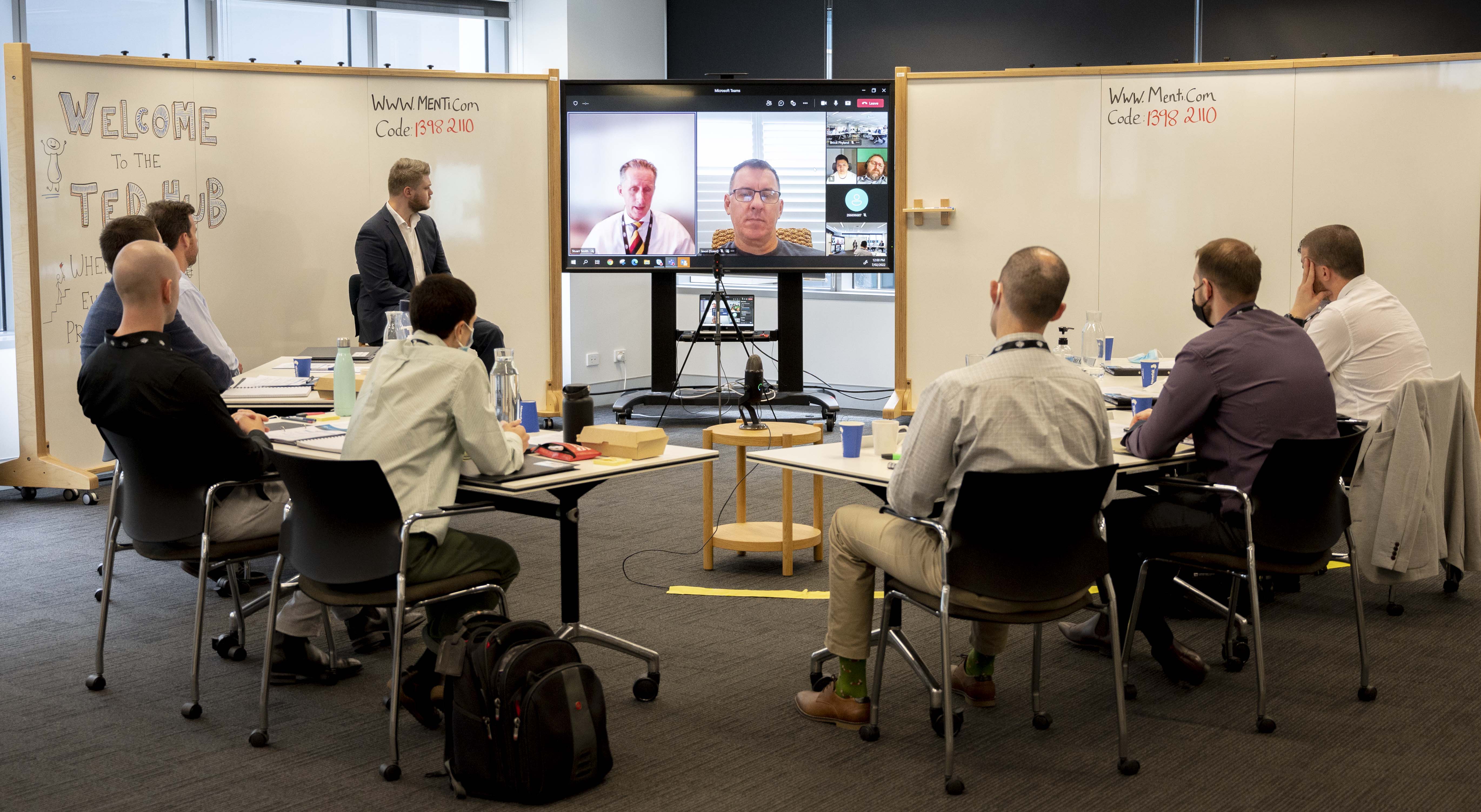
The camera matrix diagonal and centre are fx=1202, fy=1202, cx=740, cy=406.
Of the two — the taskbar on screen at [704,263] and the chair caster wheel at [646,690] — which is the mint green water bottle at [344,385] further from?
the taskbar on screen at [704,263]

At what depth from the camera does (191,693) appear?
3.23m

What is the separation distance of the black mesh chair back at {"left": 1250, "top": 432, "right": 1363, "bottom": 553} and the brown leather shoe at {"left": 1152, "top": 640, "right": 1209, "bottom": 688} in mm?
461

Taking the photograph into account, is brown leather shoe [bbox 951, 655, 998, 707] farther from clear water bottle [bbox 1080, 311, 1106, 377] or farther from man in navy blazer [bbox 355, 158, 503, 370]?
man in navy blazer [bbox 355, 158, 503, 370]

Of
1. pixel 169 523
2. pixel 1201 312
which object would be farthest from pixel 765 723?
pixel 1201 312

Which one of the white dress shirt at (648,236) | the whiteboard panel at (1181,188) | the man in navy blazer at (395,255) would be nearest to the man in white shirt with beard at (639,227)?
the white dress shirt at (648,236)

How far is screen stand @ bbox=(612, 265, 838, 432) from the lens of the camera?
771cm

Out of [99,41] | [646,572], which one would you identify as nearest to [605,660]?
[646,572]

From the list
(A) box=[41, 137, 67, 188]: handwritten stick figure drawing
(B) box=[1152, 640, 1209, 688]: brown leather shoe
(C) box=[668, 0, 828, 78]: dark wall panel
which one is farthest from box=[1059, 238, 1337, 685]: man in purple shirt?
(C) box=[668, 0, 828, 78]: dark wall panel

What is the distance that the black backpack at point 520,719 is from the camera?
2635 mm

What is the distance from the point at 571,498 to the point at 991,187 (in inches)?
180

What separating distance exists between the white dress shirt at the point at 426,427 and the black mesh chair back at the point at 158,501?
637 millimetres

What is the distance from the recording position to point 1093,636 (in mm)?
3711

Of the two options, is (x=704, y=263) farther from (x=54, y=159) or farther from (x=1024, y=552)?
(x=1024, y=552)

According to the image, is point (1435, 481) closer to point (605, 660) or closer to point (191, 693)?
point (605, 660)
